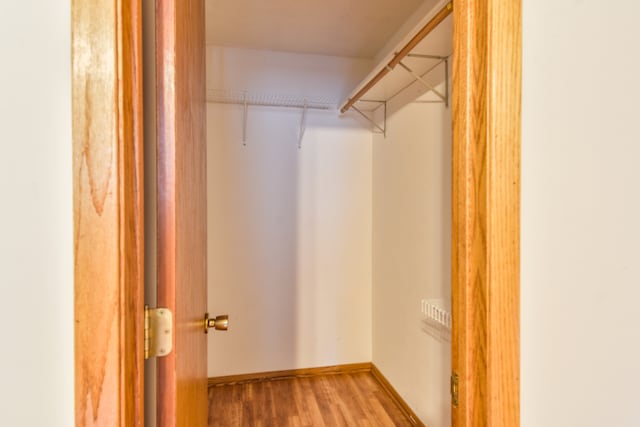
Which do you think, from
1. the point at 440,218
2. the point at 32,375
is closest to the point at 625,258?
the point at 32,375

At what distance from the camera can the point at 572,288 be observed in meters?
0.68

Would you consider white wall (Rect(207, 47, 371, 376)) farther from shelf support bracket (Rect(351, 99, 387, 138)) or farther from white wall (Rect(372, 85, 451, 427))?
white wall (Rect(372, 85, 451, 427))

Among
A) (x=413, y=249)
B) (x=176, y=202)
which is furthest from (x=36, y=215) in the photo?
(x=413, y=249)

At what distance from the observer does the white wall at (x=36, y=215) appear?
0.49m

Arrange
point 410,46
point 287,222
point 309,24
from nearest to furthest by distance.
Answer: point 410,46 < point 309,24 < point 287,222

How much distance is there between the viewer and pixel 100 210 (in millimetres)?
499

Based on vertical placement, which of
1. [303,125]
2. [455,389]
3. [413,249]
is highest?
[303,125]

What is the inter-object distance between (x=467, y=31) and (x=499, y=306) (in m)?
0.54

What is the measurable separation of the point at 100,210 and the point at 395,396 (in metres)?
2.39

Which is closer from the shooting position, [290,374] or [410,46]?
[410,46]

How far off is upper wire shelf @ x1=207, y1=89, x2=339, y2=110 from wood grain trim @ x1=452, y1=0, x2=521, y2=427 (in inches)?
80.6

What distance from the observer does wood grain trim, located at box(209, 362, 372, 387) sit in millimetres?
2627

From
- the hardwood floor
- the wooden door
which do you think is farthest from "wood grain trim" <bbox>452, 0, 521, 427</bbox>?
the hardwood floor

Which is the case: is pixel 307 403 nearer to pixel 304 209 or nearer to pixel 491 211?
pixel 304 209
